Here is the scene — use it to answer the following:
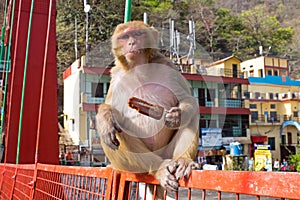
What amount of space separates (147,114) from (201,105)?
1846cm

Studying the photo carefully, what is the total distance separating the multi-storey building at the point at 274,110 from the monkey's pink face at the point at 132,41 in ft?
69.2

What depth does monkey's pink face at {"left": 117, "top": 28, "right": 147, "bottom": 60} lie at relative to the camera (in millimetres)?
2080

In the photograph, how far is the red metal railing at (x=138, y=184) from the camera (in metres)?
0.77

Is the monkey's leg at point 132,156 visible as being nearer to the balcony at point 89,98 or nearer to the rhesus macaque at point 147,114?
the rhesus macaque at point 147,114

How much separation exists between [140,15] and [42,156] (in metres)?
27.2

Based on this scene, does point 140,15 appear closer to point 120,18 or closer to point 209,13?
point 120,18

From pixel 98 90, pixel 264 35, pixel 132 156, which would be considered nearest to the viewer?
pixel 132 156

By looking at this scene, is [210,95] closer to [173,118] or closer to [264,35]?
[173,118]

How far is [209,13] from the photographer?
1636 inches

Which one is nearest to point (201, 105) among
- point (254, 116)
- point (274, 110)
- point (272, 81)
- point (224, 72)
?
point (224, 72)

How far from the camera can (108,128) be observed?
1701 mm

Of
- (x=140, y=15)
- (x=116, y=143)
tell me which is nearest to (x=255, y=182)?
(x=116, y=143)

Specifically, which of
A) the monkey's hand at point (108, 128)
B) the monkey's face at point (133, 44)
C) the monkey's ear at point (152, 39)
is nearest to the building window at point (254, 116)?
the monkey's ear at point (152, 39)

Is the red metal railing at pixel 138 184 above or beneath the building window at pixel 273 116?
beneath
